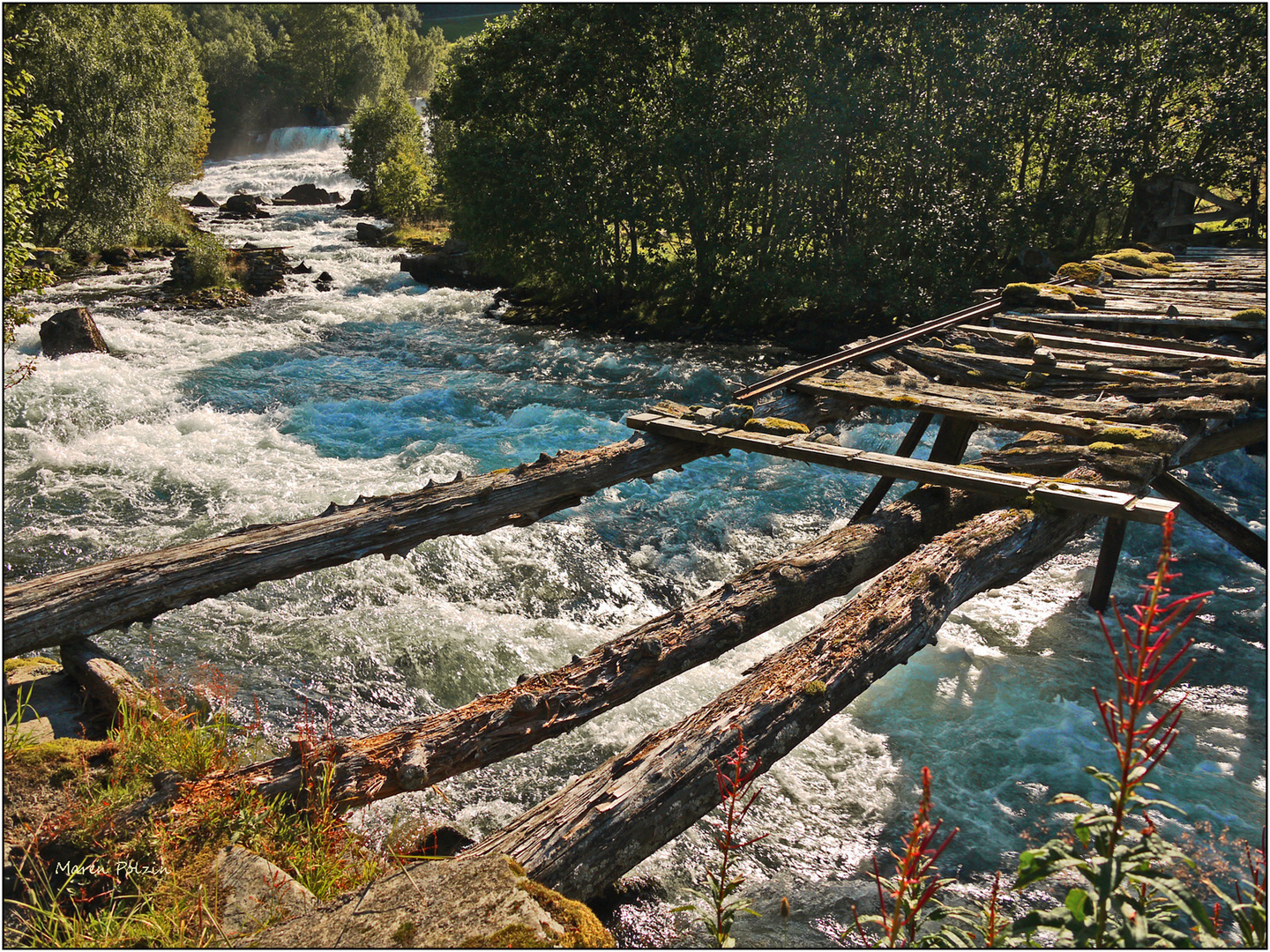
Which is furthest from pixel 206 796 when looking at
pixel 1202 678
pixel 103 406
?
pixel 103 406

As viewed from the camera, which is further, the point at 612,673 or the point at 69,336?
the point at 69,336

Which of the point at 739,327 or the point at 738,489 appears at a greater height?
the point at 739,327

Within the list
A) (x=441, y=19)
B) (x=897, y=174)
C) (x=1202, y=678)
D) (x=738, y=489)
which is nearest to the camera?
(x=1202, y=678)

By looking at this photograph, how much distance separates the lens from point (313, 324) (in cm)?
1886

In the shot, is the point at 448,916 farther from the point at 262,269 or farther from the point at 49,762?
the point at 262,269

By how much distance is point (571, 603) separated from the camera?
306 inches

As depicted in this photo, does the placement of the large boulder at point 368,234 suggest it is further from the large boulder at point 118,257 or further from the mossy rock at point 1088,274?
the mossy rock at point 1088,274

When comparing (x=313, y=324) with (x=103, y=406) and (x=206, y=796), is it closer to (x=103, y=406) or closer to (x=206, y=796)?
(x=103, y=406)

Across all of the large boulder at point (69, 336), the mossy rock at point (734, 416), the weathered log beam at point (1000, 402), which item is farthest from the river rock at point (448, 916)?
the large boulder at point (69, 336)

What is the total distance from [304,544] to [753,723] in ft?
10.4

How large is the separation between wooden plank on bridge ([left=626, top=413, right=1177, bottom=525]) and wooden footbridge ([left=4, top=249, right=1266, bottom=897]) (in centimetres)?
2

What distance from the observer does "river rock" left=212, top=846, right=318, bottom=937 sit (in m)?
2.47

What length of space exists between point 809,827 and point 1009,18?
761 inches

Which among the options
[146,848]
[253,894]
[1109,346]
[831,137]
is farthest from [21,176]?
[831,137]
